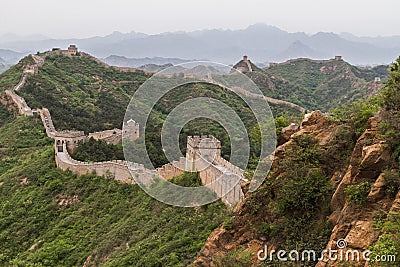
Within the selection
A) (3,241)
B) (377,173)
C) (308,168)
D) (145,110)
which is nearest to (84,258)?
(3,241)

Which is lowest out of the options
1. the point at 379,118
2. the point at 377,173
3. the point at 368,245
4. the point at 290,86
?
the point at 290,86

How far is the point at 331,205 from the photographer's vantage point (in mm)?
11625

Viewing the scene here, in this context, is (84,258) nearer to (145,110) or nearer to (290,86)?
(145,110)

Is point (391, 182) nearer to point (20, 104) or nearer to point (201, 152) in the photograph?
point (201, 152)

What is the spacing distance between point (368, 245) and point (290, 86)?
8546 cm

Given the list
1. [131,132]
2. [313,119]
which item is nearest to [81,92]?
[131,132]

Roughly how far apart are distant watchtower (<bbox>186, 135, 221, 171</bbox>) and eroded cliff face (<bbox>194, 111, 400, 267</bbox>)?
285 inches

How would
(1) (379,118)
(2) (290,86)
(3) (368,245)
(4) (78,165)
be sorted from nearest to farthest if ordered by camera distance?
(3) (368,245) < (1) (379,118) < (4) (78,165) < (2) (290,86)

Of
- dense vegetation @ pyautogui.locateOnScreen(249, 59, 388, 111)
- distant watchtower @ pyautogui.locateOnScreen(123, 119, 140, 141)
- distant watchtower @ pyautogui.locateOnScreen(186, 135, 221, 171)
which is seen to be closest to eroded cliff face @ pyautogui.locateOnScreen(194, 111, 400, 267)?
distant watchtower @ pyautogui.locateOnScreen(186, 135, 221, 171)

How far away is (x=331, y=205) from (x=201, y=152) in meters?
10.8

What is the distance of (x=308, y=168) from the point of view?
41.6 ft

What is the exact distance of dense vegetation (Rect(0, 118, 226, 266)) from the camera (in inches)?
688

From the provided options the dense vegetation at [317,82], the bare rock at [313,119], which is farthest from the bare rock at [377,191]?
the dense vegetation at [317,82]

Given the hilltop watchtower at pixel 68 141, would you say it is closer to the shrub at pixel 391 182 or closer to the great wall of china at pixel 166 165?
the great wall of china at pixel 166 165
